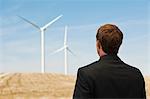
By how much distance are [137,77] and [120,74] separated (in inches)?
8.2

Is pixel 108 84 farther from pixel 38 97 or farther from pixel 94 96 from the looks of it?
pixel 38 97

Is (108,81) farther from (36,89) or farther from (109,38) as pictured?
(36,89)

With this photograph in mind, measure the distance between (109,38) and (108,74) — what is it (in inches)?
13.0

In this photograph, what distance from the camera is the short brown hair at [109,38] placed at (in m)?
3.84

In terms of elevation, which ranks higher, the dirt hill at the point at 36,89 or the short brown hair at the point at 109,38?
the short brown hair at the point at 109,38

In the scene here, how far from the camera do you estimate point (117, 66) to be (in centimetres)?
388

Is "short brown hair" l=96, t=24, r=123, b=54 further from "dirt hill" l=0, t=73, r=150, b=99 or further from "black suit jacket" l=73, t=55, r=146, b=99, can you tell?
"dirt hill" l=0, t=73, r=150, b=99

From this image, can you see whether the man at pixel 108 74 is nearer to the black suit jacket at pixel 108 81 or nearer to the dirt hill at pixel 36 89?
the black suit jacket at pixel 108 81

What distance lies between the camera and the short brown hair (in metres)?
3.84

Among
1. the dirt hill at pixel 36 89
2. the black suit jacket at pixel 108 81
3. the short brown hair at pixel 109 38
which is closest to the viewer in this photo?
the black suit jacket at pixel 108 81

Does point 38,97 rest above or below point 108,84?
below

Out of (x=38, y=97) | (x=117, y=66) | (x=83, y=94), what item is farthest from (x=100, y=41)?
(x=38, y=97)

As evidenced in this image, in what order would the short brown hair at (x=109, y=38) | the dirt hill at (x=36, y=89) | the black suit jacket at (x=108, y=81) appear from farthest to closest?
the dirt hill at (x=36, y=89)
the short brown hair at (x=109, y=38)
the black suit jacket at (x=108, y=81)

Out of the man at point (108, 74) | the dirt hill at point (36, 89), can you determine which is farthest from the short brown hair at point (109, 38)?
the dirt hill at point (36, 89)
